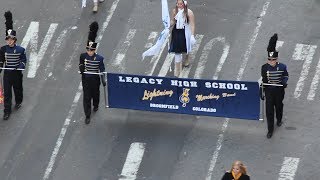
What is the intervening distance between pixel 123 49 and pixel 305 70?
4373 mm

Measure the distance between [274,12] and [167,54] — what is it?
3.07 metres

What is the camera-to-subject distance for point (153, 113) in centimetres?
2206

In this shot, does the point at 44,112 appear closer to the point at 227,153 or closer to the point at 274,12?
the point at 227,153

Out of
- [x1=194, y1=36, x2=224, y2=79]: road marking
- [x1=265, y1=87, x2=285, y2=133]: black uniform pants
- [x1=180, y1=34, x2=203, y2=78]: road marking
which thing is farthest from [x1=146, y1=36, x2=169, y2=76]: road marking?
[x1=265, y1=87, x2=285, y2=133]: black uniform pants

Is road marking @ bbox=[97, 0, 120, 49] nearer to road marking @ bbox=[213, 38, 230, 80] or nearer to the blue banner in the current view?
road marking @ bbox=[213, 38, 230, 80]

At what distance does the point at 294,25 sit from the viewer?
80.5 ft

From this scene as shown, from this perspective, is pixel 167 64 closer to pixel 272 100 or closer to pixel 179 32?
pixel 179 32

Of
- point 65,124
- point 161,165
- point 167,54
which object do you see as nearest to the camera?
point 161,165

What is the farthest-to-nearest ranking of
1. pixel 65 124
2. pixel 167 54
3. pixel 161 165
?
pixel 167 54, pixel 65 124, pixel 161 165

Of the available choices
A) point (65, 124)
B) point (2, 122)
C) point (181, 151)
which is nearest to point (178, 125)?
point (181, 151)

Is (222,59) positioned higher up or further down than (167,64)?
higher up

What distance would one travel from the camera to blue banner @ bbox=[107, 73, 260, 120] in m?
20.8

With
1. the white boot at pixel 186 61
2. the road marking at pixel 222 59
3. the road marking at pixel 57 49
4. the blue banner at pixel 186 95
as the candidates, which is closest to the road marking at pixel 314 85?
the blue banner at pixel 186 95

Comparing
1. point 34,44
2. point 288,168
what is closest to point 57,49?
point 34,44
